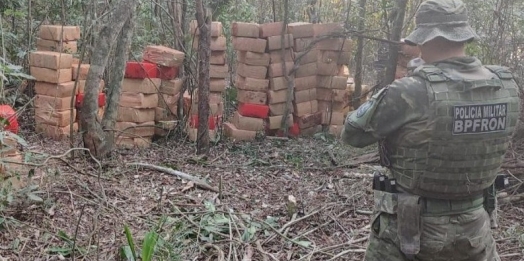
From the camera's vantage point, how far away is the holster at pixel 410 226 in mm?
2615

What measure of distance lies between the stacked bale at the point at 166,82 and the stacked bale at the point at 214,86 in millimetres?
235

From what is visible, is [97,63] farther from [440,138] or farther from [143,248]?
[440,138]

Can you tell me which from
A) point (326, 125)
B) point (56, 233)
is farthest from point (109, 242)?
point (326, 125)

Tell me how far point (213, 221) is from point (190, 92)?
3.77 metres

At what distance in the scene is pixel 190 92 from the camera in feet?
25.5

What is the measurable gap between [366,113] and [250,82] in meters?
5.41

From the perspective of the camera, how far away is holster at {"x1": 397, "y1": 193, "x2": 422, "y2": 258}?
2615mm

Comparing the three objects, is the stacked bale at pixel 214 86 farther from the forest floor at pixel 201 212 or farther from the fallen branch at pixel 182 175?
the fallen branch at pixel 182 175

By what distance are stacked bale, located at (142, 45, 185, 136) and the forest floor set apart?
1.37 m

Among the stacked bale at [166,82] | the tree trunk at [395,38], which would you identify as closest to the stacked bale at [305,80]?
the tree trunk at [395,38]

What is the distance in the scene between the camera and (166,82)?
7.47m

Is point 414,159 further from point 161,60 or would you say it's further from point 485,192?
point 161,60

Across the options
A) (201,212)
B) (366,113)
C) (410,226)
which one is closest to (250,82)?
(201,212)

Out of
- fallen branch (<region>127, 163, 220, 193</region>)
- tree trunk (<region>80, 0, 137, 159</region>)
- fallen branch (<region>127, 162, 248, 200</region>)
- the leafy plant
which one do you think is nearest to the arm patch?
the leafy plant
